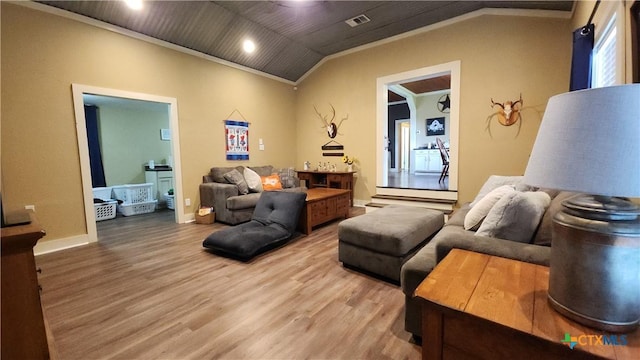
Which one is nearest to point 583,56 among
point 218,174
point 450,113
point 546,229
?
point 450,113

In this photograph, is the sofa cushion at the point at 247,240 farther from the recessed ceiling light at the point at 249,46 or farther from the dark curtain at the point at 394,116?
the dark curtain at the point at 394,116

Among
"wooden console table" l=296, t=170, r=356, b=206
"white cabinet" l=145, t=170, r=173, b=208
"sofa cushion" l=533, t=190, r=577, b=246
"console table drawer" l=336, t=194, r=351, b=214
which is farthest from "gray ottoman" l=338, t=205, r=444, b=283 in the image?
"white cabinet" l=145, t=170, r=173, b=208

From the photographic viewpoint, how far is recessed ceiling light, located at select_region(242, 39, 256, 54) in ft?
15.1

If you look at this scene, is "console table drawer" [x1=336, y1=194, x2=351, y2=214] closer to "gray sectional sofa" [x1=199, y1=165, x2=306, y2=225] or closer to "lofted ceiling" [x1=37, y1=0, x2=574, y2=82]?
"gray sectional sofa" [x1=199, y1=165, x2=306, y2=225]

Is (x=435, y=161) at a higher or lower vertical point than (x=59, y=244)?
higher

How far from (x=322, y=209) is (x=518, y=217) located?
2.77 m

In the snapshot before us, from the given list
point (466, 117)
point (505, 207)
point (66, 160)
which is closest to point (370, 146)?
point (466, 117)

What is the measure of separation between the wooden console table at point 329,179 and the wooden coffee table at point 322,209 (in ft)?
2.92

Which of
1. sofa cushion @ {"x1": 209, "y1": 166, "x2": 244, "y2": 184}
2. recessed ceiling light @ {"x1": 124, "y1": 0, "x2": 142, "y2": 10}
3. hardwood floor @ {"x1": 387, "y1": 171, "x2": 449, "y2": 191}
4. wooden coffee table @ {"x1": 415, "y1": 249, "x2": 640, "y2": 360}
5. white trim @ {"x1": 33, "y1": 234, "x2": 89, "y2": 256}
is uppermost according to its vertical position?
recessed ceiling light @ {"x1": 124, "y1": 0, "x2": 142, "y2": 10}

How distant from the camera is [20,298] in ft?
3.30

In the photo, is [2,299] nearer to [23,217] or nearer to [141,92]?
[23,217]

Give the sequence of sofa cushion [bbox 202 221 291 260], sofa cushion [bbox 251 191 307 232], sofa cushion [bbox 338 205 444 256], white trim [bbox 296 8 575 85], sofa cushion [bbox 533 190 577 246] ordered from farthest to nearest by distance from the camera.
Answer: white trim [bbox 296 8 575 85] → sofa cushion [bbox 251 191 307 232] → sofa cushion [bbox 202 221 291 260] → sofa cushion [bbox 338 205 444 256] → sofa cushion [bbox 533 190 577 246]

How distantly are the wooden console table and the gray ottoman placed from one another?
8.59ft

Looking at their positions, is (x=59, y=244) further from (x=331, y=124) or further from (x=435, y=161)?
(x=435, y=161)
